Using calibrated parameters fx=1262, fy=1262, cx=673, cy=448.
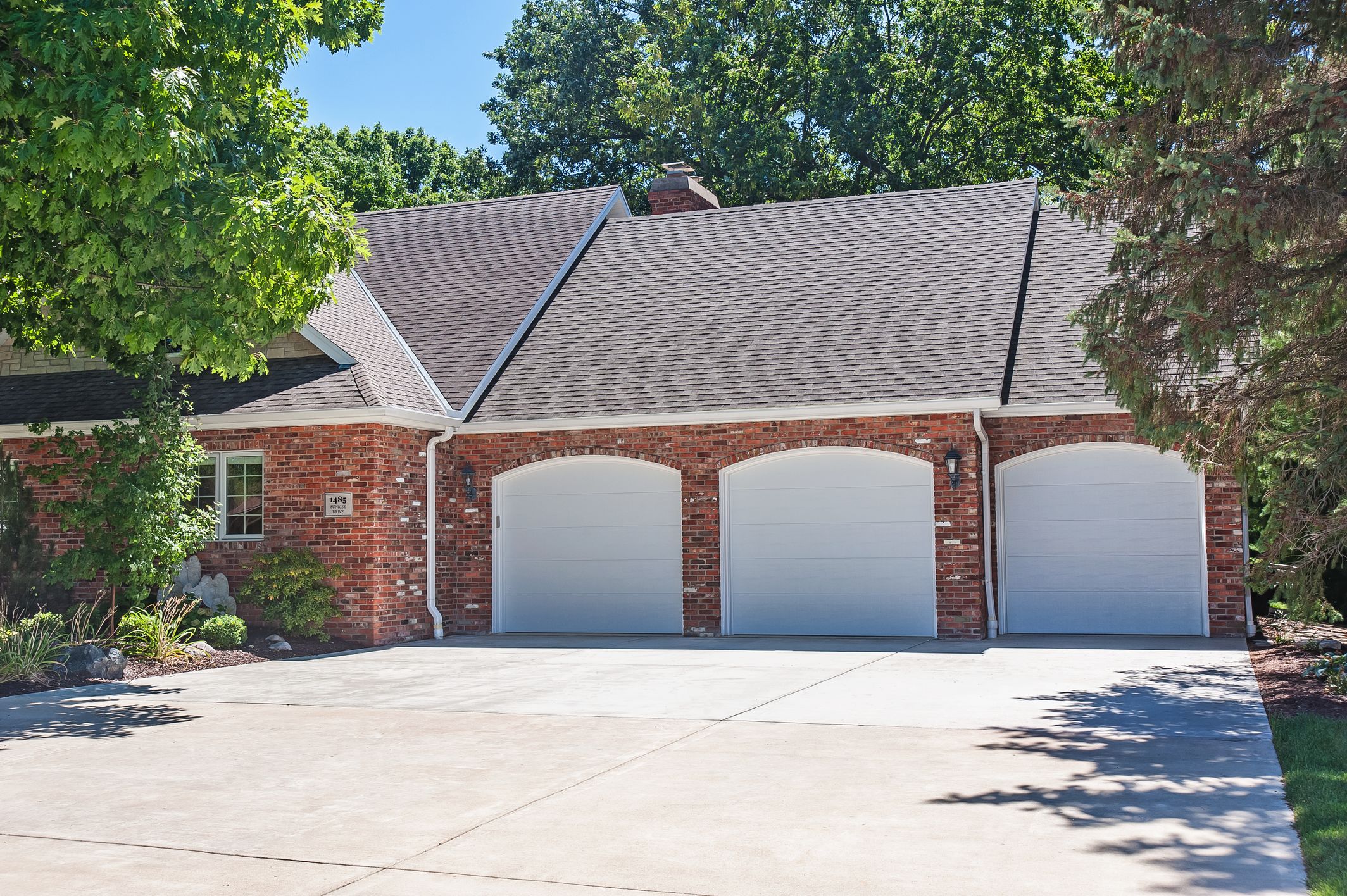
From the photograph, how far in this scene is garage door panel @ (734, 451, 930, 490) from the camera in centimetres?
1550

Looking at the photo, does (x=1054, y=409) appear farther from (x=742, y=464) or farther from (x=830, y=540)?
(x=742, y=464)

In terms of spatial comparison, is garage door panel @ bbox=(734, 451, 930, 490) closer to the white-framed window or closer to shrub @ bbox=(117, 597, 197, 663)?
the white-framed window

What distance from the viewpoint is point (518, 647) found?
1515cm

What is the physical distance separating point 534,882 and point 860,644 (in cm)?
984

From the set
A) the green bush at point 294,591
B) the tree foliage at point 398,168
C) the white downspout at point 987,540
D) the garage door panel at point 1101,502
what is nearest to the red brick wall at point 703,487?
the white downspout at point 987,540

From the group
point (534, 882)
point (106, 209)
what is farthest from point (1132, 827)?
point (106, 209)

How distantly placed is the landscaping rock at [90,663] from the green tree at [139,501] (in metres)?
1.33

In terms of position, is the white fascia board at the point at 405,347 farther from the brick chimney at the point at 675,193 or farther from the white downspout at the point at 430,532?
the brick chimney at the point at 675,193

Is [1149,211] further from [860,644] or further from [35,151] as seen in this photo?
[35,151]

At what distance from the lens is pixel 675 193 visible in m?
23.1

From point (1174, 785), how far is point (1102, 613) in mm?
9097

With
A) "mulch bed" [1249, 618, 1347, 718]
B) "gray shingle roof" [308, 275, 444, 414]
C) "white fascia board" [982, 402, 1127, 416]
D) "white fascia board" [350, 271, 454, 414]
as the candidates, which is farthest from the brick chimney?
"mulch bed" [1249, 618, 1347, 718]

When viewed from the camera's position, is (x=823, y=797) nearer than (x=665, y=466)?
Yes

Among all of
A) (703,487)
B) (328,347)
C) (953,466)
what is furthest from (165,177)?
(953,466)
